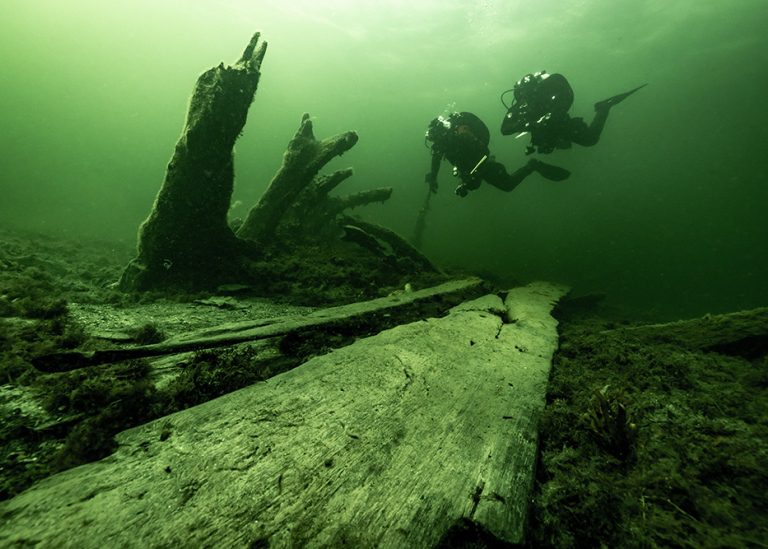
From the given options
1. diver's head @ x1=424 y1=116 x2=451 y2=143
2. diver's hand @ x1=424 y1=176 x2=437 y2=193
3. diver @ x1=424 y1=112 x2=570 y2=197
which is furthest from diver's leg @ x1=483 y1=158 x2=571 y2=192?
diver's hand @ x1=424 y1=176 x2=437 y2=193

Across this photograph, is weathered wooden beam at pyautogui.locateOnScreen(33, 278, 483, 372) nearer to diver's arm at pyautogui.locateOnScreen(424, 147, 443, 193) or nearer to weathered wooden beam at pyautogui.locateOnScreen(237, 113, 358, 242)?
weathered wooden beam at pyautogui.locateOnScreen(237, 113, 358, 242)

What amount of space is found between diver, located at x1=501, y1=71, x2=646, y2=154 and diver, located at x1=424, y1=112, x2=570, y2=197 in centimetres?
94

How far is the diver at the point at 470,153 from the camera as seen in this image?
30.2 feet

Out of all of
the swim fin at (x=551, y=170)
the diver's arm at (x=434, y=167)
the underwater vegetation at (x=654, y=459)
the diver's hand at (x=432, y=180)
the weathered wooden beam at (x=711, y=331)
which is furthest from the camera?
the diver's hand at (x=432, y=180)

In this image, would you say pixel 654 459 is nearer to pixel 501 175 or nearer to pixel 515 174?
pixel 501 175

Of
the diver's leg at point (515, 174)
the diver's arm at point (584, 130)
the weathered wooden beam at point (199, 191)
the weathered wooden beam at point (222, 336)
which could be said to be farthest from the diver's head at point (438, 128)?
the weathered wooden beam at point (222, 336)

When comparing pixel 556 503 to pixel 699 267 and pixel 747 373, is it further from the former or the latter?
pixel 699 267

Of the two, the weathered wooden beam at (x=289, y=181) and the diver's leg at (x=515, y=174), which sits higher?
the diver's leg at (x=515, y=174)

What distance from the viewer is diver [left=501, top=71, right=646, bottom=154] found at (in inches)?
373

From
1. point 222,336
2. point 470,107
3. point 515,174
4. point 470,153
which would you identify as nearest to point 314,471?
point 222,336

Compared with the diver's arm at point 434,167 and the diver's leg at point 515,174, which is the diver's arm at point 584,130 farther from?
the diver's arm at point 434,167

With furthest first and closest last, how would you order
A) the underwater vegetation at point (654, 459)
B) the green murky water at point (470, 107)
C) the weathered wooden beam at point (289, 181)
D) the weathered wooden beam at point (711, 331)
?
1. the green murky water at point (470, 107)
2. the weathered wooden beam at point (289, 181)
3. the weathered wooden beam at point (711, 331)
4. the underwater vegetation at point (654, 459)

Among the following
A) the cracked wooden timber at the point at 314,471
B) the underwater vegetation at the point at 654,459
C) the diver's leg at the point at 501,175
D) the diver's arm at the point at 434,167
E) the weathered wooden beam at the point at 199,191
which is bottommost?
the underwater vegetation at the point at 654,459

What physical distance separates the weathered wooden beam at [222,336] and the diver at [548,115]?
28.6 ft
